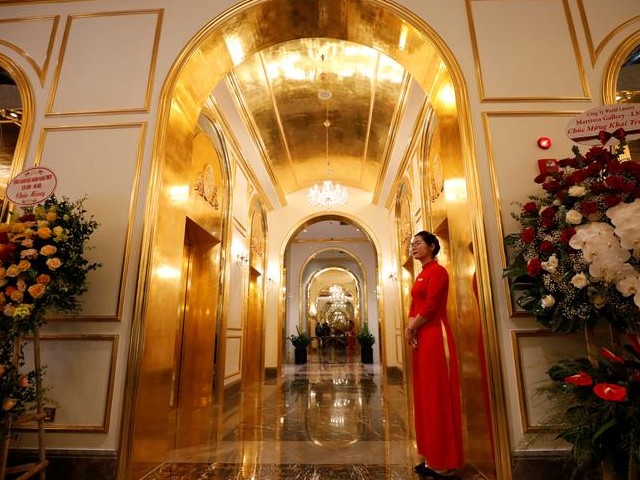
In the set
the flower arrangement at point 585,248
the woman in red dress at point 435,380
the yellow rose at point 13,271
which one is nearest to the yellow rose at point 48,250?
the yellow rose at point 13,271

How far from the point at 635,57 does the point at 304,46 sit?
351 cm

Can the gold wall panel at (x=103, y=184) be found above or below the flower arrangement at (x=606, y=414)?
above

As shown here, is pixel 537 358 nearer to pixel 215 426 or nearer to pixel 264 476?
pixel 264 476

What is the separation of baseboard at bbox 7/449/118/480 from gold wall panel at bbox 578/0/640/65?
15.1 ft

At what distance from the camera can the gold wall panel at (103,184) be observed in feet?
8.94

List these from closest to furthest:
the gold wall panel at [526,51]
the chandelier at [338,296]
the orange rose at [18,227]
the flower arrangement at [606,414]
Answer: the flower arrangement at [606,414]
the orange rose at [18,227]
the gold wall panel at [526,51]
the chandelier at [338,296]

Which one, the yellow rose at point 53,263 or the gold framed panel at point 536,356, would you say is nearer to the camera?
the yellow rose at point 53,263

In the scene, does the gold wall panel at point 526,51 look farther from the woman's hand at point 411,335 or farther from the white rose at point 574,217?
the woman's hand at point 411,335

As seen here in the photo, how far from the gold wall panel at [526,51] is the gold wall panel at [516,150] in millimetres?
182

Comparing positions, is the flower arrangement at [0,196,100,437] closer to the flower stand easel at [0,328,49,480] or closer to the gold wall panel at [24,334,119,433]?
the flower stand easel at [0,328,49,480]

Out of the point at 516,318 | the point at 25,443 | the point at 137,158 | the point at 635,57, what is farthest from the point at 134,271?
the point at 635,57

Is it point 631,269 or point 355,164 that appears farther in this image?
point 355,164

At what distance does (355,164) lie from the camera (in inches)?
333

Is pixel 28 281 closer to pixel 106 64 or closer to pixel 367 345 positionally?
pixel 106 64
